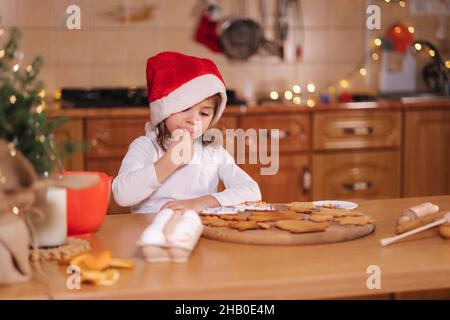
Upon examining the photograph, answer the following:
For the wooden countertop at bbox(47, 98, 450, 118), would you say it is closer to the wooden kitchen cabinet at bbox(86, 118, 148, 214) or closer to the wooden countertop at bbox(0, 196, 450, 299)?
the wooden kitchen cabinet at bbox(86, 118, 148, 214)

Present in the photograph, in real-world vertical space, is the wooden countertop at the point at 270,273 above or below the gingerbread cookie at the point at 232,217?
below

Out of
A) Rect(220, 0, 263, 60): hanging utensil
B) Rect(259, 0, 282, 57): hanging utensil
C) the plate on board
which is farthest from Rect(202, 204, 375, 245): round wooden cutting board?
Rect(259, 0, 282, 57): hanging utensil

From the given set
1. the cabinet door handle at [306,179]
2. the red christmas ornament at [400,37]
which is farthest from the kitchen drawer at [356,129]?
the red christmas ornament at [400,37]

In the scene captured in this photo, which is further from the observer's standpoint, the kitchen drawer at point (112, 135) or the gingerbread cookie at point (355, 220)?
the kitchen drawer at point (112, 135)

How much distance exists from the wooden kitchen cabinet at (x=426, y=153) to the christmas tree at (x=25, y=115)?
3.03 m

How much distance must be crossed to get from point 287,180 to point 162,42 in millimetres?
1007

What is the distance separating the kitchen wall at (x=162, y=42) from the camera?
13.4 ft

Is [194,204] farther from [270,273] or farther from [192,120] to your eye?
[270,273]

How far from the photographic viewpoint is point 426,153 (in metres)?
4.14

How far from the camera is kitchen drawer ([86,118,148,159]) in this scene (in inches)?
146

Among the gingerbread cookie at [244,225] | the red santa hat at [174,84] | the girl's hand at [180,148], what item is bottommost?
the gingerbread cookie at [244,225]

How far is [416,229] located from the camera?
153 centimetres

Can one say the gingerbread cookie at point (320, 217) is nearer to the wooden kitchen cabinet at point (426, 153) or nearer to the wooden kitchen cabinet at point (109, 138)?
the wooden kitchen cabinet at point (109, 138)

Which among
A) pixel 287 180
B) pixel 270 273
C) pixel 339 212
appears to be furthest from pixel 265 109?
pixel 270 273
